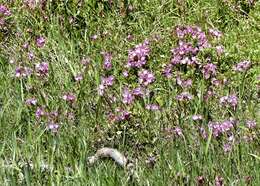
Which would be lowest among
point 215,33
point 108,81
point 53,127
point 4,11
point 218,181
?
point 218,181

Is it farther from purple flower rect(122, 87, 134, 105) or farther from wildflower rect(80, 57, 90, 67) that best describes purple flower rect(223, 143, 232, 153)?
wildflower rect(80, 57, 90, 67)

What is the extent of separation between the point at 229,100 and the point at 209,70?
0.75 metres

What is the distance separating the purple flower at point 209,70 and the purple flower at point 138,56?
0.50 metres

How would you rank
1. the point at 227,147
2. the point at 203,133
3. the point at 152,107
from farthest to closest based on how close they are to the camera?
the point at 152,107, the point at 203,133, the point at 227,147

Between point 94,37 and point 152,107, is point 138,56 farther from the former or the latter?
point 152,107

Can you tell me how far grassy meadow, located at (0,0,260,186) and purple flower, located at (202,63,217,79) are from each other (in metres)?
0.02

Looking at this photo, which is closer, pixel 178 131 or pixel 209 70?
pixel 178 131

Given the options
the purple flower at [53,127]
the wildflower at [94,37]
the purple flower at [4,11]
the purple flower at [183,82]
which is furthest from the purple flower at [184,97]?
the purple flower at [4,11]

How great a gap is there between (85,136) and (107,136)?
15 centimetres

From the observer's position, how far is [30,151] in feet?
13.6

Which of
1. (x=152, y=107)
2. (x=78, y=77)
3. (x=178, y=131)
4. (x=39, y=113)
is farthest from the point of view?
(x=78, y=77)

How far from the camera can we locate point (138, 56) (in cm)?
528

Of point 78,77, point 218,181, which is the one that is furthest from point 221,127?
point 78,77

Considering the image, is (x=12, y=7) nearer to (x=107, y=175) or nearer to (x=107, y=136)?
(x=107, y=136)
